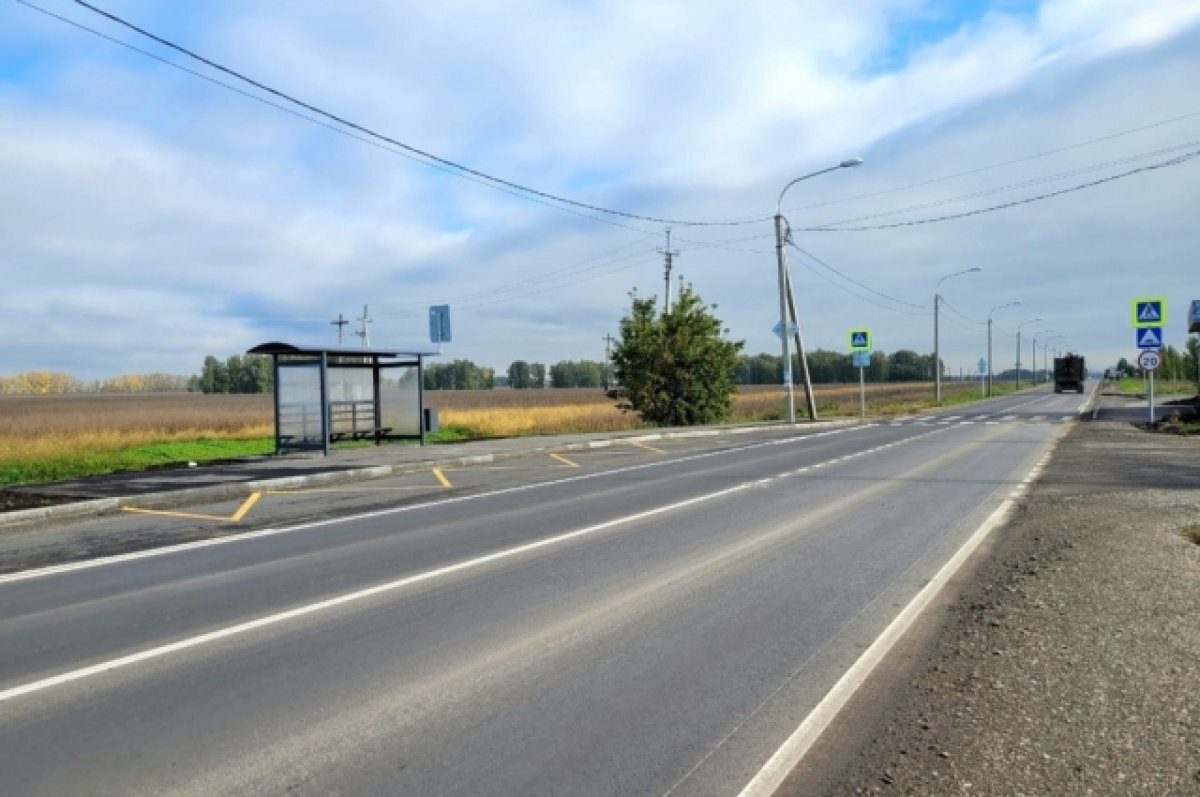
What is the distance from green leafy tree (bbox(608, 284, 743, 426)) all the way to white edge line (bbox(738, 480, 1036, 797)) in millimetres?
28199

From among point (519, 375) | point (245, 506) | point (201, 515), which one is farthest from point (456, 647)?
point (519, 375)

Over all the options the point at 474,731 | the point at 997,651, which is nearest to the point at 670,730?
the point at 474,731

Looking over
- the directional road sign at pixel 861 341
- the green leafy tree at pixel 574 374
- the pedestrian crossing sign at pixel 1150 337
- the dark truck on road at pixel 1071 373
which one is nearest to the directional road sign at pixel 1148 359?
the pedestrian crossing sign at pixel 1150 337

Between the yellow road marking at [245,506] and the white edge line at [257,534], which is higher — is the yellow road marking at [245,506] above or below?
below

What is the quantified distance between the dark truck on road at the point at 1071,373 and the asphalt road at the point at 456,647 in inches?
3228

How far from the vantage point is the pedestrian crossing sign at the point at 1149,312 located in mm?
23253

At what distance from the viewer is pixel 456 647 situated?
214 inches

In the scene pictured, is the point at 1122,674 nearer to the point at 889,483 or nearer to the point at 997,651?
the point at 997,651

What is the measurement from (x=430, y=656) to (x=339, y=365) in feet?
56.2

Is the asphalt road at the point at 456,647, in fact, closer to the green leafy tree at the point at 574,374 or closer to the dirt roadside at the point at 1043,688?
the dirt roadside at the point at 1043,688

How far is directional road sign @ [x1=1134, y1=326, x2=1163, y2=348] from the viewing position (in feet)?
76.8

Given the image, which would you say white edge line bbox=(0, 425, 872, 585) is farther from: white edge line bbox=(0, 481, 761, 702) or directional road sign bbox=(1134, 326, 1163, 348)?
directional road sign bbox=(1134, 326, 1163, 348)

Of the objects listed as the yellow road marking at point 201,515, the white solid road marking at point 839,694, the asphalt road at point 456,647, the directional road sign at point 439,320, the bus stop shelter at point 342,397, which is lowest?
the yellow road marking at point 201,515

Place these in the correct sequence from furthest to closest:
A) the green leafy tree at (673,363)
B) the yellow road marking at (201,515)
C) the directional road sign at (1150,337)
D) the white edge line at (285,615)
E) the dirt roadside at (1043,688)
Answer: the green leafy tree at (673,363) < the directional road sign at (1150,337) < the yellow road marking at (201,515) < the white edge line at (285,615) < the dirt roadside at (1043,688)
